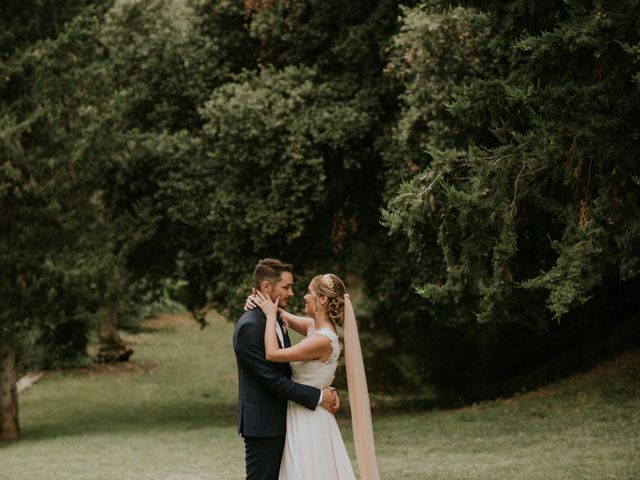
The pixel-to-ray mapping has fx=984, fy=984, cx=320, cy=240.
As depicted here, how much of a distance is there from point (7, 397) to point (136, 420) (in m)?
3.86

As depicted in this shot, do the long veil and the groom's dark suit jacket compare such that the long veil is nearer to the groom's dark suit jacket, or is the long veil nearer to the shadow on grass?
the groom's dark suit jacket

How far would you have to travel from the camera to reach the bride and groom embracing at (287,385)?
7.15 m

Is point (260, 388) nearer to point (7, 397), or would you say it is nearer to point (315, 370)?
point (315, 370)

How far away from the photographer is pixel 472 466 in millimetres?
13008

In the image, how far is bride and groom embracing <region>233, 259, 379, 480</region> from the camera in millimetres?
7152

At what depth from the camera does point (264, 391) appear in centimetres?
727

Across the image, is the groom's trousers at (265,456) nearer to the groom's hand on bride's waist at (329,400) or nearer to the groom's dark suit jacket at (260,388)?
the groom's dark suit jacket at (260,388)

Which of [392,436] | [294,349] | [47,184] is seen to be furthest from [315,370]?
[47,184]

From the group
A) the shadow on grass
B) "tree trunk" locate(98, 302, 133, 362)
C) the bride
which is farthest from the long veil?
"tree trunk" locate(98, 302, 133, 362)

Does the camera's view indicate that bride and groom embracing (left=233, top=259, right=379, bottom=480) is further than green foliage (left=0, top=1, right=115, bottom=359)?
No

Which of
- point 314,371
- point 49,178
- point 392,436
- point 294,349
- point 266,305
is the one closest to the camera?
point 294,349

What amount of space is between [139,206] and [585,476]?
11500 mm

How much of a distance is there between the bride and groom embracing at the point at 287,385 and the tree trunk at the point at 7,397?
12973mm

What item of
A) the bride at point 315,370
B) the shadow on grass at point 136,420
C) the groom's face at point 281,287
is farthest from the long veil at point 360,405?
the shadow on grass at point 136,420
